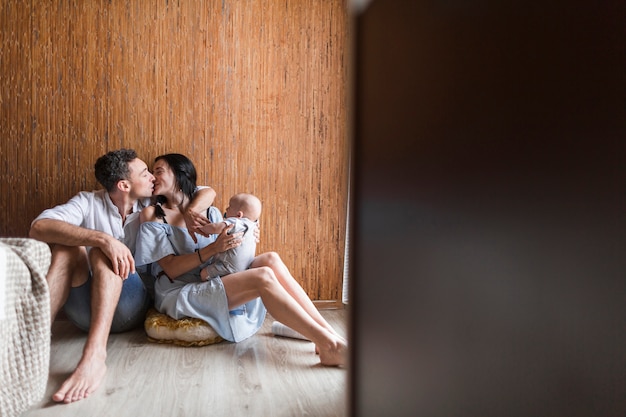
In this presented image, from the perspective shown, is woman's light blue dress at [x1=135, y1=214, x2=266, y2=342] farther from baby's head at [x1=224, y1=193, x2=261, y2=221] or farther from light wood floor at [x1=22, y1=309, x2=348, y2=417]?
baby's head at [x1=224, y1=193, x2=261, y2=221]

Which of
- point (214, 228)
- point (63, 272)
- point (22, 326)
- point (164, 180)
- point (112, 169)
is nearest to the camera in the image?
point (22, 326)

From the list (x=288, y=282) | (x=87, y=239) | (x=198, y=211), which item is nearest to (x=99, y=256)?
(x=87, y=239)

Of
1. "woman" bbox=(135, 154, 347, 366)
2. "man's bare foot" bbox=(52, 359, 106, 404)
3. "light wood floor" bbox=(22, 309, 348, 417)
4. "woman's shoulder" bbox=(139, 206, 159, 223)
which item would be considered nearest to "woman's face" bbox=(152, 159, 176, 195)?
"woman" bbox=(135, 154, 347, 366)

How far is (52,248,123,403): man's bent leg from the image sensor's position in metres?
1.70

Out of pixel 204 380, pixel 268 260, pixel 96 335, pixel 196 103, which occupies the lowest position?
pixel 204 380

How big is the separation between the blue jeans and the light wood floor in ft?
0.22

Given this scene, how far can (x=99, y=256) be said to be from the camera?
2082 millimetres

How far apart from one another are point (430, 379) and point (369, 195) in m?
0.11

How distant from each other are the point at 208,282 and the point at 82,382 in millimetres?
677

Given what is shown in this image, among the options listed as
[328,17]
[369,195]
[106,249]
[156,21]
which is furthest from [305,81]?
[369,195]

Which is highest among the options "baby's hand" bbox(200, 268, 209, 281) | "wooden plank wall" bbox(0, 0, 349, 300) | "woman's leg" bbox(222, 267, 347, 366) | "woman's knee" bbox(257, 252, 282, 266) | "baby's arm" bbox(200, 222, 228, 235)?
"wooden plank wall" bbox(0, 0, 349, 300)

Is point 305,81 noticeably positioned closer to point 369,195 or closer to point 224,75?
point 224,75

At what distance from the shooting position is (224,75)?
283 centimetres

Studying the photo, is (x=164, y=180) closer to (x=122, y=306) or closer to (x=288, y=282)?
(x=122, y=306)
